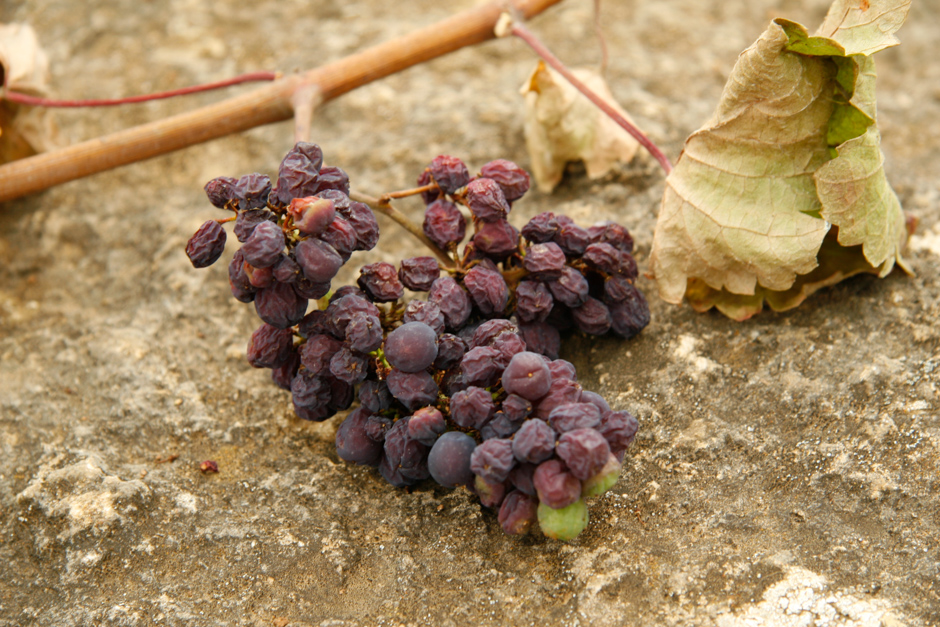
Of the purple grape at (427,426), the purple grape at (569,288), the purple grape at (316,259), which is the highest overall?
the purple grape at (316,259)

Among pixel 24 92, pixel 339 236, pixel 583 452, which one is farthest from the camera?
pixel 24 92

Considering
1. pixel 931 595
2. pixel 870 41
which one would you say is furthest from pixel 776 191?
pixel 931 595

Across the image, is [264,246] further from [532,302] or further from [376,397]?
[532,302]

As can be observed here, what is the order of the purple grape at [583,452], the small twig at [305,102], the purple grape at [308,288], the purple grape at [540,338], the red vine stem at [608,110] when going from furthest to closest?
1. the small twig at [305,102]
2. the red vine stem at [608,110]
3. the purple grape at [540,338]
4. the purple grape at [308,288]
5. the purple grape at [583,452]

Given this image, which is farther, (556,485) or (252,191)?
(252,191)

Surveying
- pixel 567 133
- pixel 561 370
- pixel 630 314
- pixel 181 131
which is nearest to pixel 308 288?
pixel 561 370

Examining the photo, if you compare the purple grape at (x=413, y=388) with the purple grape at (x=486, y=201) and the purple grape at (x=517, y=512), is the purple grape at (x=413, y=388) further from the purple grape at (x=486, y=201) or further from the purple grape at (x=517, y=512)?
the purple grape at (x=486, y=201)

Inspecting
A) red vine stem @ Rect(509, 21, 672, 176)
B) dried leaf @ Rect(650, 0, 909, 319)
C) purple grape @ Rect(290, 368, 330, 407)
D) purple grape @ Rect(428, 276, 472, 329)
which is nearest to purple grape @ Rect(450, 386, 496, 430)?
purple grape @ Rect(428, 276, 472, 329)

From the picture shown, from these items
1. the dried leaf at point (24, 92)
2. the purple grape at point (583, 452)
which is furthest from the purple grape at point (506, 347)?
the dried leaf at point (24, 92)

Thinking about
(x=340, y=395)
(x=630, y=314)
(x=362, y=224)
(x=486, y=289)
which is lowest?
(x=340, y=395)
